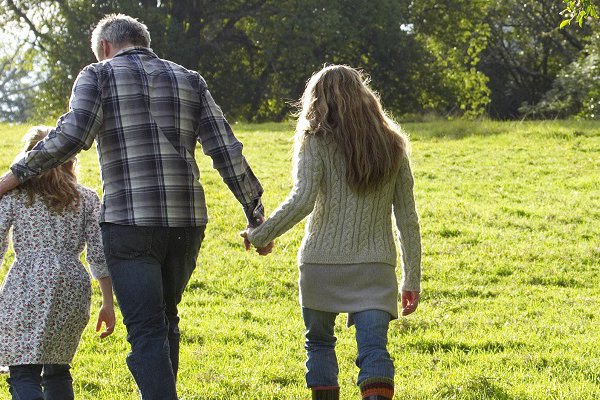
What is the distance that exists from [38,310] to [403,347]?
120 inches

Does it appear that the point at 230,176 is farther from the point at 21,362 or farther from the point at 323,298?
the point at 21,362

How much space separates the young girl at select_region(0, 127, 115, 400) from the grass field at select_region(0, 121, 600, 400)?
1213 millimetres

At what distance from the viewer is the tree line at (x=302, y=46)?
92.7 feet

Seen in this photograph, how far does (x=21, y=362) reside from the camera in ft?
14.6

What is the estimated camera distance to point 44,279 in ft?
15.0

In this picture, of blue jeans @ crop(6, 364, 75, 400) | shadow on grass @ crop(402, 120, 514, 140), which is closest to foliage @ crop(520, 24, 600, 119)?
shadow on grass @ crop(402, 120, 514, 140)

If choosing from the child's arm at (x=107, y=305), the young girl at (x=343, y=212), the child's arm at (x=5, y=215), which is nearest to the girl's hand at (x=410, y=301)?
the young girl at (x=343, y=212)

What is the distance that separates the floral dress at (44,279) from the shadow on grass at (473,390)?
2.07 meters

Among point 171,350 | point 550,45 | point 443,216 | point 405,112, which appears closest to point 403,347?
point 171,350

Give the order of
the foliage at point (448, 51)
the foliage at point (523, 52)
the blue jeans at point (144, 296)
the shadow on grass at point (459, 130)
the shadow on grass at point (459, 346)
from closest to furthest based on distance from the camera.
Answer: the blue jeans at point (144, 296), the shadow on grass at point (459, 346), the shadow on grass at point (459, 130), the foliage at point (448, 51), the foliage at point (523, 52)

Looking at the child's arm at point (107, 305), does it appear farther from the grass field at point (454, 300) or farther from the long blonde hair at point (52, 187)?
the grass field at point (454, 300)

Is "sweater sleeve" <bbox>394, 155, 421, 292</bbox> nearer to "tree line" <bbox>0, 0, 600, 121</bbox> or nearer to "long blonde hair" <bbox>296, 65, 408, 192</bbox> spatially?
"long blonde hair" <bbox>296, 65, 408, 192</bbox>

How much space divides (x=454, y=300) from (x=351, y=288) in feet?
13.9

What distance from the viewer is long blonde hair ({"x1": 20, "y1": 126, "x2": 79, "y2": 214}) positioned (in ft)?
15.2
